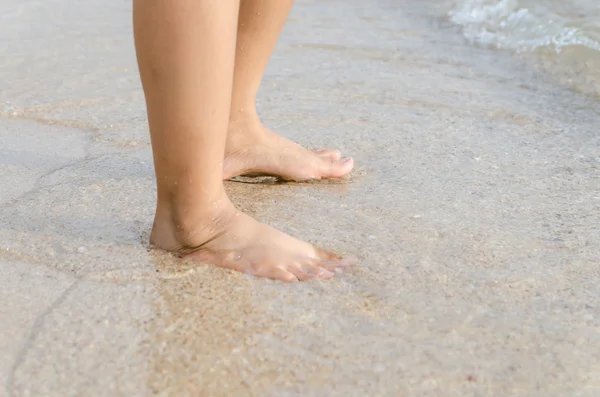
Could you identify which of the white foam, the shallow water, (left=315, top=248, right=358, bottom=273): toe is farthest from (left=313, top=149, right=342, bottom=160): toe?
the white foam

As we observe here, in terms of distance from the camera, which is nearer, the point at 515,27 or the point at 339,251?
the point at 339,251

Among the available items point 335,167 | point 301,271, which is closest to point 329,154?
point 335,167

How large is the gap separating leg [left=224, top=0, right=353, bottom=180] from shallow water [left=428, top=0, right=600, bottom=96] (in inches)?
58.2

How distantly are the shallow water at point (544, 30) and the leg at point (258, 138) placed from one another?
58.2 inches

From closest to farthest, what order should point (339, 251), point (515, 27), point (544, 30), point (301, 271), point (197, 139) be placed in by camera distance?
1. point (197, 139)
2. point (301, 271)
3. point (339, 251)
4. point (544, 30)
5. point (515, 27)

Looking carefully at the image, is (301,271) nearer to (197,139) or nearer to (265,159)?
(197,139)

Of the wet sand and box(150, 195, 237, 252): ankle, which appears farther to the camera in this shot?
box(150, 195, 237, 252): ankle

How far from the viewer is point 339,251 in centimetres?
155

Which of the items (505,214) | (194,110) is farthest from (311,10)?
(194,110)

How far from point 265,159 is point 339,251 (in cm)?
50

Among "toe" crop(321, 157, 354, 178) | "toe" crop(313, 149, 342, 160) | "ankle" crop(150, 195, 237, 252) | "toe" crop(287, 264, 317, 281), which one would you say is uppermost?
"ankle" crop(150, 195, 237, 252)

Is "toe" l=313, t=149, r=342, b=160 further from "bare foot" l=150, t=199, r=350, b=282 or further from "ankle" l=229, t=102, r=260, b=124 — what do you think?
"bare foot" l=150, t=199, r=350, b=282

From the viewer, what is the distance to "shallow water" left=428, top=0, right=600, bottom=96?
10.8 feet

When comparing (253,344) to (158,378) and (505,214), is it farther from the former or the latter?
(505,214)
